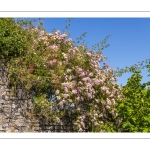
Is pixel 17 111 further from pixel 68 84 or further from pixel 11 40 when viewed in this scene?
pixel 11 40

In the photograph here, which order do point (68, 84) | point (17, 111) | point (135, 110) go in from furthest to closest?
1. point (68, 84)
2. point (17, 111)
3. point (135, 110)

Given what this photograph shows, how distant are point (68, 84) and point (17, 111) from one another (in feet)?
4.76

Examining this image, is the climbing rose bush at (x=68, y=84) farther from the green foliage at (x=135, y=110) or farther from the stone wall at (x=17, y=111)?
the green foliage at (x=135, y=110)

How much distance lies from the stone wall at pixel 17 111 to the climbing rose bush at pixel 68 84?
17 centimetres

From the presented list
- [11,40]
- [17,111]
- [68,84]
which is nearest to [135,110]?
[68,84]

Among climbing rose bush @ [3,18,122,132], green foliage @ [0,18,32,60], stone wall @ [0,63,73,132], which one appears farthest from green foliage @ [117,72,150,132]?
green foliage @ [0,18,32,60]

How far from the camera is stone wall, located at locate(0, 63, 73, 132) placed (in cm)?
985

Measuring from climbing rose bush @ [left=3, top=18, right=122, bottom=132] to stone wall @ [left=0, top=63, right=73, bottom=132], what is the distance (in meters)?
0.17

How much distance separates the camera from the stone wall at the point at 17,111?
985cm

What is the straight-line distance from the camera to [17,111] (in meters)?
9.96

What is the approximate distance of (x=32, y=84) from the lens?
33.4 ft

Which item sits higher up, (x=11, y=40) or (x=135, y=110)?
(x=11, y=40)
